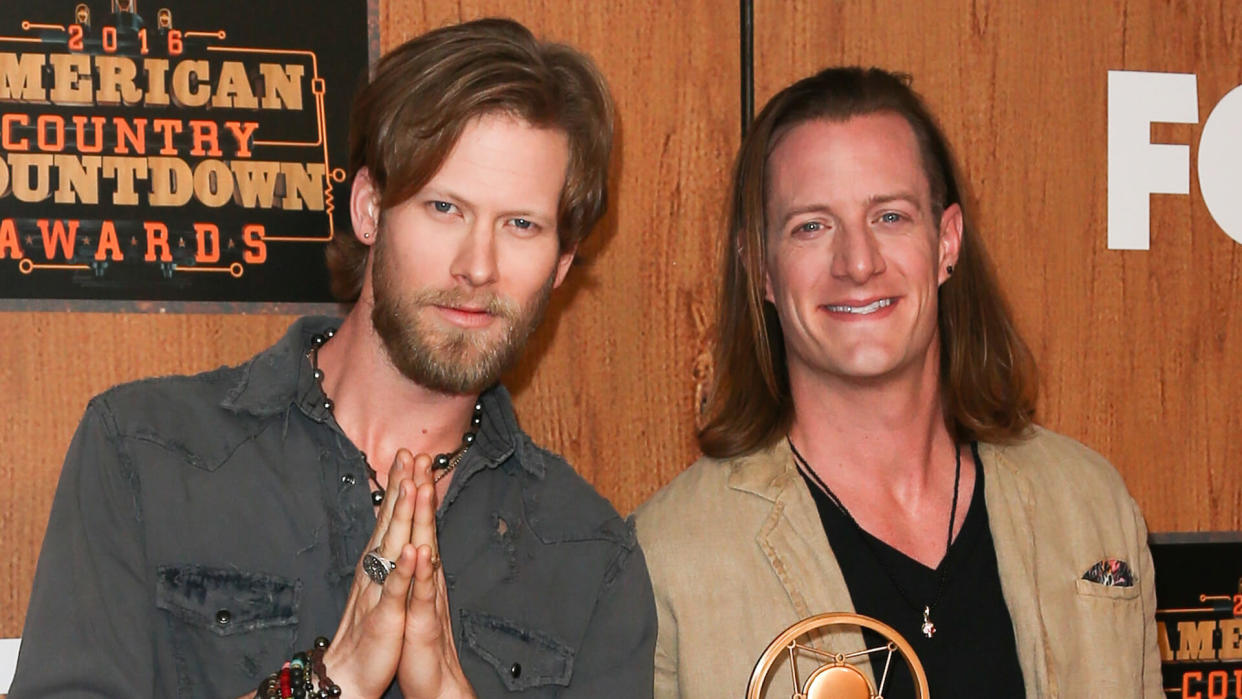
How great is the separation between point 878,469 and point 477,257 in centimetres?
92

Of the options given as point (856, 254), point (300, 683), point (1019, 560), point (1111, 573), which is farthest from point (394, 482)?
point (1111, 573)

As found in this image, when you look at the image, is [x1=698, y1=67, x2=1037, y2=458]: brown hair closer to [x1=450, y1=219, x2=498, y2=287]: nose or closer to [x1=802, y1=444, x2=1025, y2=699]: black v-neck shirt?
[x1=802, y1=444, x2=1025, y2=699]: black v-neck shirt

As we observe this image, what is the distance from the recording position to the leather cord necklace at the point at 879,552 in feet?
7.75

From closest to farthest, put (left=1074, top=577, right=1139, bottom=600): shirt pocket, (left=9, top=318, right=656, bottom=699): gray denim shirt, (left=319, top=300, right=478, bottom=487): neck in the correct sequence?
(left=9, top=318, right=656, bottom=699): gray denim shirt < (left=319, top=300, right=478, bottom=487): neck < (left=1074, top=577, right=1139, bottom=600): shirt pocket

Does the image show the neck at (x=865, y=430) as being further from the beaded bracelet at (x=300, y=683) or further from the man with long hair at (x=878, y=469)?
the beaded bracelet at (x=300, y=683)

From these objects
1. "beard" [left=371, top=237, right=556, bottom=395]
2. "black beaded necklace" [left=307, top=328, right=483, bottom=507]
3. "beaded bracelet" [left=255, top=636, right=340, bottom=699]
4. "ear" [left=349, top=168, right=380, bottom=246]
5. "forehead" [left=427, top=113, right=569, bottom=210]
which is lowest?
"beaded bracelet" [left=255, top=636, right=340, bottom=699]

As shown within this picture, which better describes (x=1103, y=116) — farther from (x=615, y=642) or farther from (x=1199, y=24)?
(x=615, y=642)

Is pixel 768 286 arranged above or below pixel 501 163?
below

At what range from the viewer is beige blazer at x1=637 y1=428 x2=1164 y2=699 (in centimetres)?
237

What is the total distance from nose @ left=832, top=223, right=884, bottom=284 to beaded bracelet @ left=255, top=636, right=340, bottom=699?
1.09m

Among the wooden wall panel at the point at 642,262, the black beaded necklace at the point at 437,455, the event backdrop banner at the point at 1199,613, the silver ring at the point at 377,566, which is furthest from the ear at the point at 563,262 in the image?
the event backdrop banner at the point at 1199,613

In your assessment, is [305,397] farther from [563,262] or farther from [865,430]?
[865,430]

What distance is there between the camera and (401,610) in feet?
5.89

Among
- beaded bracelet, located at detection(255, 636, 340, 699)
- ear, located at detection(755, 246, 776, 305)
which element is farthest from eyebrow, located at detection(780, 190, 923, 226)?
beaded bracelet, located at detection(255, 636, 340, 699)
